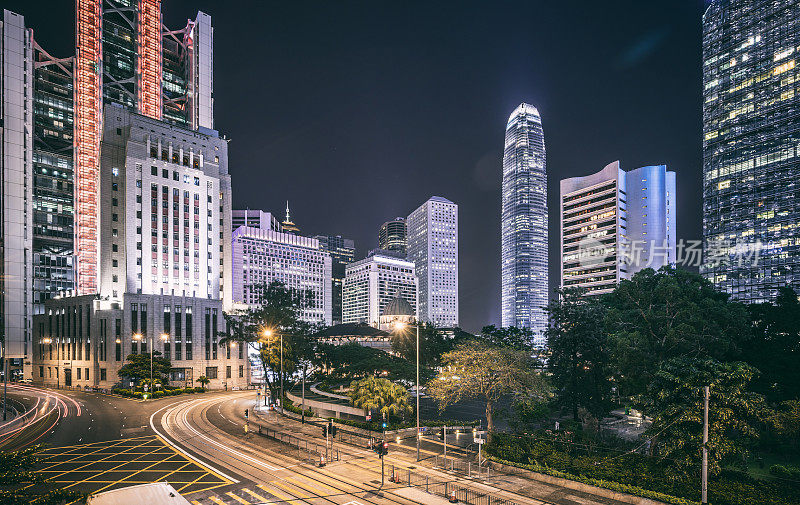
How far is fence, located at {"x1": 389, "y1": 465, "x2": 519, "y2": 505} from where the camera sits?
82.7ft

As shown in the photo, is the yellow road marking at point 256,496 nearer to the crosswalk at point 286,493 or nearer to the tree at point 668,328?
the crosswalk at point 286,493

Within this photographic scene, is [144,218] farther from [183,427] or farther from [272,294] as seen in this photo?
[183,427]

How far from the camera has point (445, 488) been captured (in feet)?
88.0

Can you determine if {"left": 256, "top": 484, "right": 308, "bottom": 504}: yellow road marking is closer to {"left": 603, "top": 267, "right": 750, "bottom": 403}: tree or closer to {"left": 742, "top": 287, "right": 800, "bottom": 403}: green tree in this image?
{"left": 603, "top": 267, "right": 750, "bottom": 403}: tree

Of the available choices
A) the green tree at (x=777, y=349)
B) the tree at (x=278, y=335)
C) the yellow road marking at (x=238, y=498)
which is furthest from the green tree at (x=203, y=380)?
the green tree at (x=777, y=349)

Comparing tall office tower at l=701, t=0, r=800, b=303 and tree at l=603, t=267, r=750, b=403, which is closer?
tree at l=603, t=267, r=750, b=403

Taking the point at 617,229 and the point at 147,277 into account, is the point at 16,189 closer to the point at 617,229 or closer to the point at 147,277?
the point at 147,277

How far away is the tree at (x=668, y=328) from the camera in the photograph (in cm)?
3552

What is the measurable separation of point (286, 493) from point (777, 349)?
42489mm

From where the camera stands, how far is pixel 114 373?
85688 millimetres

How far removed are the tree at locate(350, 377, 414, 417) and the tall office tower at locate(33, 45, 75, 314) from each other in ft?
411

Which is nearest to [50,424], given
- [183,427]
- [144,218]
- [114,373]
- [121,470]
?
[183,427]

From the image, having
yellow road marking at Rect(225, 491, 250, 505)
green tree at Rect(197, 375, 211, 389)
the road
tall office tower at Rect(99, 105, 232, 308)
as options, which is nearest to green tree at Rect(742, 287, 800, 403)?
the road

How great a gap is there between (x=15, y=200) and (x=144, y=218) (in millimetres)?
57670
